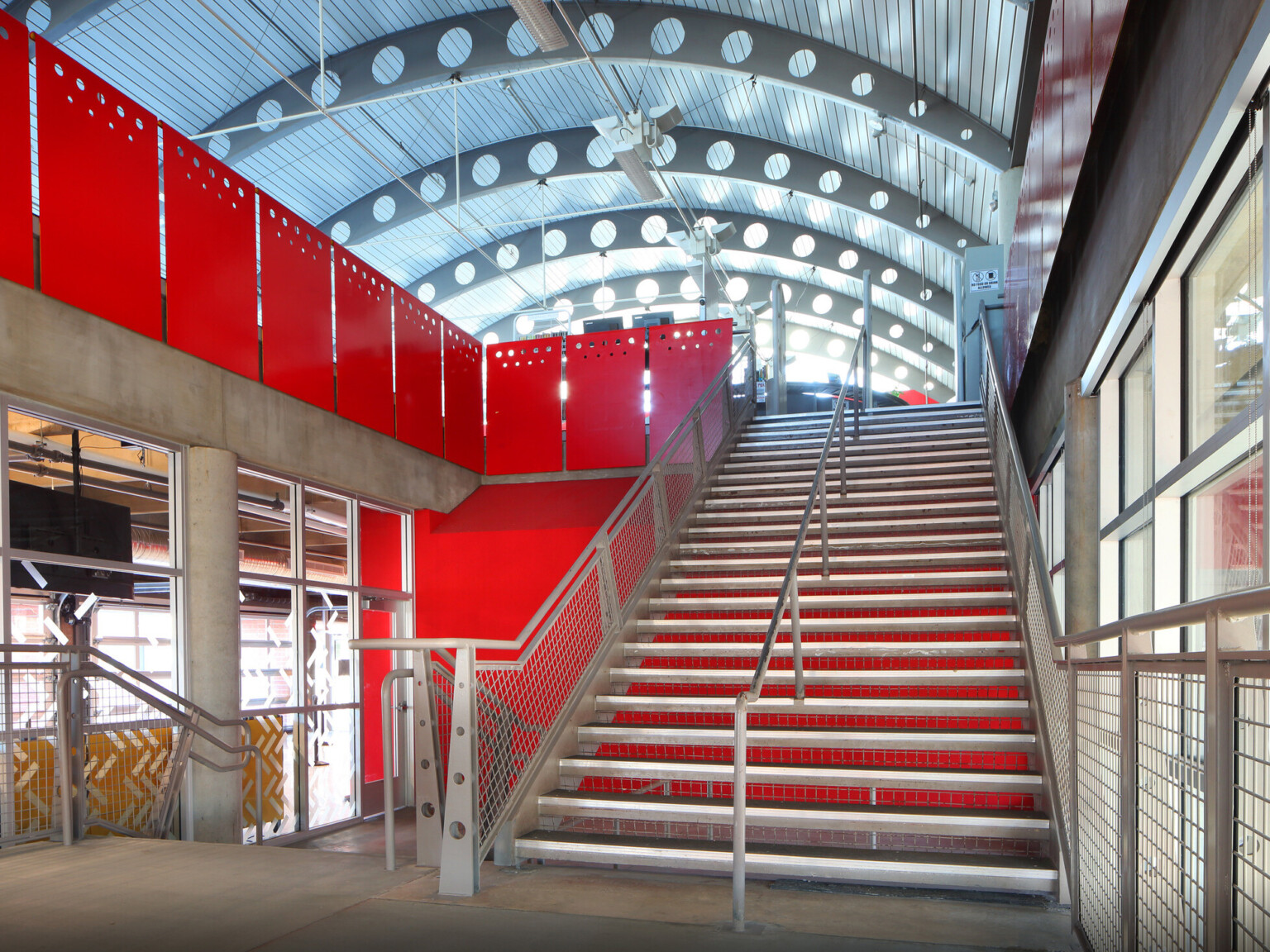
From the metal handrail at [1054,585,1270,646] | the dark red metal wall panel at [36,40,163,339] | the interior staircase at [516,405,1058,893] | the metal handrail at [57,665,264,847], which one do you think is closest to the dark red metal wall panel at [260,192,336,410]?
the dark red metal wall panel at [36,40,163,339]

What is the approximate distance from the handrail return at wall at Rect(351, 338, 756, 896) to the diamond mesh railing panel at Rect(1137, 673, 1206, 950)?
2787 mm

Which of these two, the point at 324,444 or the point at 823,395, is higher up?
the point at 823,395

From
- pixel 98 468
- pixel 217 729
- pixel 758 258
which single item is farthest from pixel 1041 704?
pixel 758 258

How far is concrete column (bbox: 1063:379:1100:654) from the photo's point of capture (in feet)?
18.7

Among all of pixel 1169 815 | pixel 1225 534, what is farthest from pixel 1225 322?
pixel 1169 815

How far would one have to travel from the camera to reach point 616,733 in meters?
5.61

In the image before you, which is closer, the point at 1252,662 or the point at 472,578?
the point at 1252,662

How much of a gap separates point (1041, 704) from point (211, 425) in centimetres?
618

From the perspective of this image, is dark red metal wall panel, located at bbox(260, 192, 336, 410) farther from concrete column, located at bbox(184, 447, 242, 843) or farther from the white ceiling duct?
the white ceiling duct

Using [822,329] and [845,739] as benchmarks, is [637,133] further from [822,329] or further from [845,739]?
[822,329]

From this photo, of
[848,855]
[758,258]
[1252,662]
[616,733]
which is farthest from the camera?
[758,258]

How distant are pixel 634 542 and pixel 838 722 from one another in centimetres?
223

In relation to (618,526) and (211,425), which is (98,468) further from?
(618,526)

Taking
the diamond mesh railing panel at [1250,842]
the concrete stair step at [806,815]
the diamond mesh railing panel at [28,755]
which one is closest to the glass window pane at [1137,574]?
the concrete stair step at [806,815]
